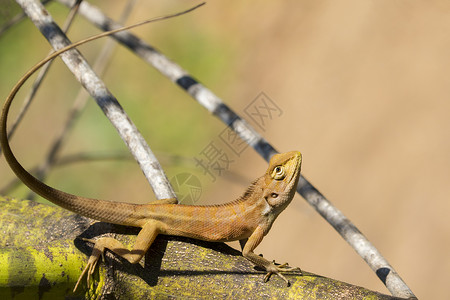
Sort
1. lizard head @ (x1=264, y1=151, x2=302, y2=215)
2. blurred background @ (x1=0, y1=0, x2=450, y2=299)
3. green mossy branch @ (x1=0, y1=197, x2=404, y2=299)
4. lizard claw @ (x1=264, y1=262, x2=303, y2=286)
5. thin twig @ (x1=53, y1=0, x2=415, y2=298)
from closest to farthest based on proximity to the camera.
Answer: green mossy branch @ (x1=0, y1=197, x2=404, y2=299) → lizard claw @ (x1=264, y1=262, x2=303, y2=286) → thin twig @ (x1=53, y1=0, x2=415, y2=298) → lizard head @ (x1=264, y1=151, x2=302, y2=215) → blurred background @ (x1=0, y1=0, x2=450, y2=299)

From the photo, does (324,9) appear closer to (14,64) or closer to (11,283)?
(14,64)

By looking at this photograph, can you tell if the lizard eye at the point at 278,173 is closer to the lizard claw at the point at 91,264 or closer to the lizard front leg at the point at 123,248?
the lizard front leg at the point at 123,248

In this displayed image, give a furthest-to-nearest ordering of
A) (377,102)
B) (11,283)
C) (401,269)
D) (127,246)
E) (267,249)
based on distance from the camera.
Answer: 1. (377,102)
2. (267,249)
3. (401,269)
4. (127,246)
5. (11,283)

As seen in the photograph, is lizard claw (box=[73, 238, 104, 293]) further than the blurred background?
No

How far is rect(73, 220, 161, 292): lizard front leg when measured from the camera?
3.74 metres

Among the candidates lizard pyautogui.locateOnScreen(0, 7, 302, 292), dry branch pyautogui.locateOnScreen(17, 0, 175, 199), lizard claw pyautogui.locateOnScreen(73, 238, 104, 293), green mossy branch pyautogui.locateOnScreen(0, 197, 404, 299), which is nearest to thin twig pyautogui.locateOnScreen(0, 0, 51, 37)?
dry branch pyautogui.locateOnScreen(17, 0, 175, 199)

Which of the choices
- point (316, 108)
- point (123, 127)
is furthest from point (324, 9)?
point (123, 127)

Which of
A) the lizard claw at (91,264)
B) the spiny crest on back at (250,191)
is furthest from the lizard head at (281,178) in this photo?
the lizard claw at (91,264)

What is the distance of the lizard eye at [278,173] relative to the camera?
15.3ft

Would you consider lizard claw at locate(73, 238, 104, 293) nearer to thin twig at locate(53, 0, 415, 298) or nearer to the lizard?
the lizard

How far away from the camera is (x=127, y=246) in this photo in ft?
13.3

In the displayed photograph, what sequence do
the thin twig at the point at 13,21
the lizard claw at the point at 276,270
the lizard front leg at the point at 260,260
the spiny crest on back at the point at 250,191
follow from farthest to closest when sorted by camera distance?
the thin twig at the point at 13,21 → the spiny crest on back at the point at 250,191 → the lizard front leg at the point at 260,260 → the lizard claw at the point at 276,270

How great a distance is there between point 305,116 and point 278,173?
9769mm

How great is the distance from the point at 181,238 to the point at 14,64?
1320 cm
